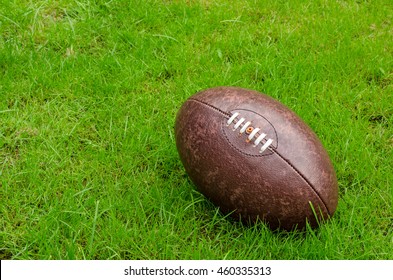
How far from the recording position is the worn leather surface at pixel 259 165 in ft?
8.82

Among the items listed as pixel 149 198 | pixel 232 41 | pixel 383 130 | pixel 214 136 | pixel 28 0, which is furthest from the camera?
pixel 28 0

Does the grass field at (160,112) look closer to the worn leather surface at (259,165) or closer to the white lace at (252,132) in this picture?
the worn leather surface at (259,165)

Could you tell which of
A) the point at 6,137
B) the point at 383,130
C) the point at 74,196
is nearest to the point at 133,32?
the point at 6,137

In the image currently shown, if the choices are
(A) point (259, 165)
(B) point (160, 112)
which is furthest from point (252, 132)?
(B) point (160, 112)

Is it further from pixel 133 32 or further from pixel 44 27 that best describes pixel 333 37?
pixel 44 27

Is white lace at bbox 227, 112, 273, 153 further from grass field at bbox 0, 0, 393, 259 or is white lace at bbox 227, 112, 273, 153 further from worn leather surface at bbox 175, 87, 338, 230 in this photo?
grass field at bbox 0, 0, 393, 259

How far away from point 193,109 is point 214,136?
0.23m

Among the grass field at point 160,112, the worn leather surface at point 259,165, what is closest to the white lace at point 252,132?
the worn leather surface at point 259,165

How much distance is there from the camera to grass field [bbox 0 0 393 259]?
285 centimetres

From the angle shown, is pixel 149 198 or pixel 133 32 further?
pixel 133 32

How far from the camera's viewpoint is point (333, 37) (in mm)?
4180

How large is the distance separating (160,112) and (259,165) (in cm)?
109

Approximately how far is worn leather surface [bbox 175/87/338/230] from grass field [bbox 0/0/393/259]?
133mm

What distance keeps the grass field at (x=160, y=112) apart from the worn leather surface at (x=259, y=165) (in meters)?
0.13
